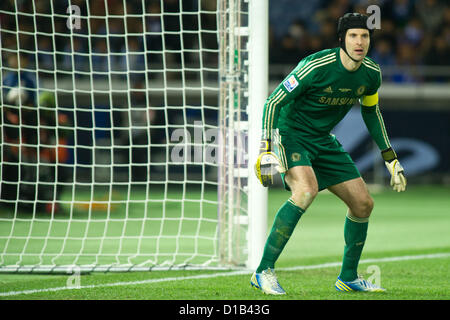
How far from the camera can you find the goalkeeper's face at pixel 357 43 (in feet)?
15.8

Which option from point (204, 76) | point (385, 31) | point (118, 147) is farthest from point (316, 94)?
point (385, 31)

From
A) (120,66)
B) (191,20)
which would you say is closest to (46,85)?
(120,66)

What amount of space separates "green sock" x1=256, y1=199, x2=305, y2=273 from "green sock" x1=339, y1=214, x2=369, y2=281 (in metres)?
0.42

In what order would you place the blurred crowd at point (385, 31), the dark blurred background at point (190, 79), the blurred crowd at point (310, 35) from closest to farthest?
the dark blurred background at point (190, 79) → the blurred crowd at point (310, 35) → the blurred crowd at point (385, 31)

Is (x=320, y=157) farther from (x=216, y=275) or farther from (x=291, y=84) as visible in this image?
(x=216, y=275)

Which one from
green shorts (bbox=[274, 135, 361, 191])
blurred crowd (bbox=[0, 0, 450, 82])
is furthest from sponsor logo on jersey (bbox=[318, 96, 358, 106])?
blurred crowd (bbox=[0, 0, 450, 82])

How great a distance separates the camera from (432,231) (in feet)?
30.7

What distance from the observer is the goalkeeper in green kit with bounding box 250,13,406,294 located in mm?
4867

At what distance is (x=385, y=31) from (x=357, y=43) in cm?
1413

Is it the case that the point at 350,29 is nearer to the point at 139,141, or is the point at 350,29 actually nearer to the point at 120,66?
the point at 139,141

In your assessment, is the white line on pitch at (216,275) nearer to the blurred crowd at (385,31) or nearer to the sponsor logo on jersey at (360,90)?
the sponsor logo on jersey at (360,90)

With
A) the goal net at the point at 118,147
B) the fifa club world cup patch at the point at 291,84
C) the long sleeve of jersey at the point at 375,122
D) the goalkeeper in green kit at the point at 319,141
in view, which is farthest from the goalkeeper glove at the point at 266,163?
the goal net at the point at 118,147

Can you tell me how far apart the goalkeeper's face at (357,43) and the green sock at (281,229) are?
3.36 ft

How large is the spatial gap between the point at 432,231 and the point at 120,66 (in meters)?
7.92
